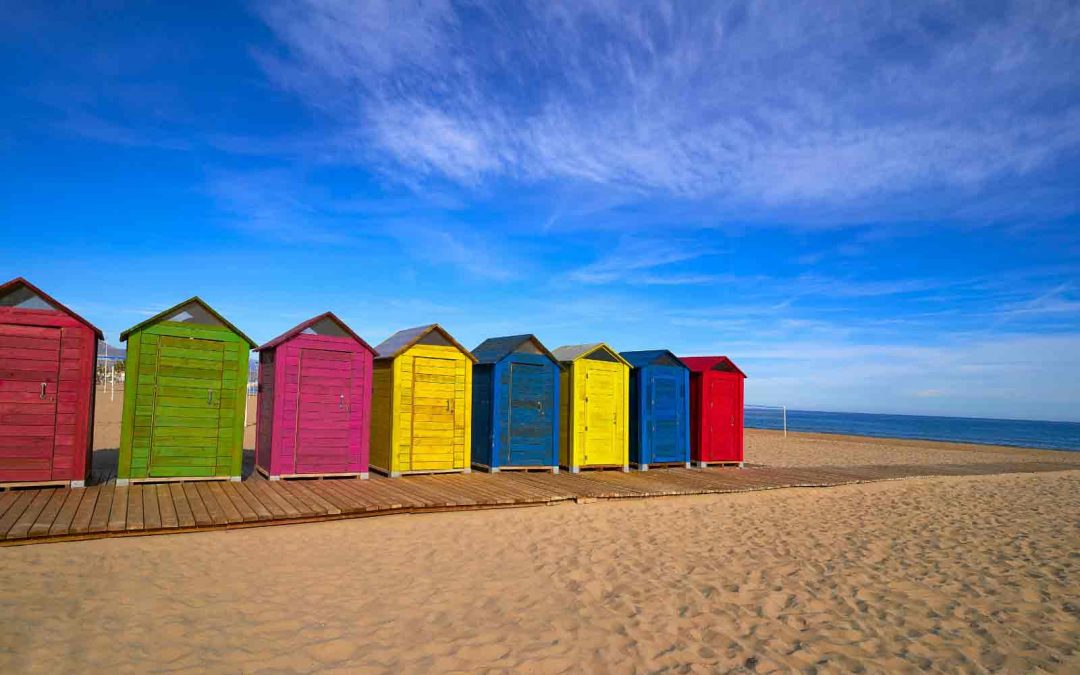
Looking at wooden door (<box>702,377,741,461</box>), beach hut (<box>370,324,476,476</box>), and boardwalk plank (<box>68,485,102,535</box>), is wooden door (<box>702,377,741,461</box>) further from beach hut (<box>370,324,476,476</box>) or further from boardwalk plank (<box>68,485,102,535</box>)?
boardwalk plank (<box>68,485,102,535</box>)

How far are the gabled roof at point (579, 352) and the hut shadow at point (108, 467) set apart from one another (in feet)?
20.2

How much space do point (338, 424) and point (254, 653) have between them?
6.41 meters

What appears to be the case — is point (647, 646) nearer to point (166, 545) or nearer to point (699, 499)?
point (166, 545)

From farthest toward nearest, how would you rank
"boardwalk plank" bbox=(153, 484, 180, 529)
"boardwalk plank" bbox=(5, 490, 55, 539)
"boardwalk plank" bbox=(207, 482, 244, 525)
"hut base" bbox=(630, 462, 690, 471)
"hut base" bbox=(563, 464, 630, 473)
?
"hut base" bbox=(630, 462, 690, 471) < "hut base" bbox=(563, 464, 630, 473) < "boardwalk plank" bbox=(207, 482, 244, 525) < "boardwalk plank" bbox=(153, 484, 180, 529) < "boardwalk plank" bbox=(5, 490, 55, 539)

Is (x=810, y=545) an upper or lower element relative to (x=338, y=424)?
lower

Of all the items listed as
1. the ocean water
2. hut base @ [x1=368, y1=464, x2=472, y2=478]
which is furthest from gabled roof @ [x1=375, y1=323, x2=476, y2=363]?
the ocean water

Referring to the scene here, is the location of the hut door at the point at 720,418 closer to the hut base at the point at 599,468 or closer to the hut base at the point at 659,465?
the hut base at the point at 659,465

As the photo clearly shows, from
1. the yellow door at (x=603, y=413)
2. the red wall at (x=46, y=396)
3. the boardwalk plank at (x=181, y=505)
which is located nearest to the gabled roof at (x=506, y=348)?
the yellow door at (x=603, y=413)

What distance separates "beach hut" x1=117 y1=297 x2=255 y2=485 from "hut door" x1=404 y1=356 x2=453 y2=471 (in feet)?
9.06

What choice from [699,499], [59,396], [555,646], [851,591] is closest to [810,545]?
[851,591]

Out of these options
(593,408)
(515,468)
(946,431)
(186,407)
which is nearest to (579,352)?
(593,408)

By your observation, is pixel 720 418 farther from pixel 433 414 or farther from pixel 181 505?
pixel 181 505

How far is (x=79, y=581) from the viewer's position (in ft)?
17.7

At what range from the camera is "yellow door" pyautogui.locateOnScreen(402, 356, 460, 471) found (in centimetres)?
1102
